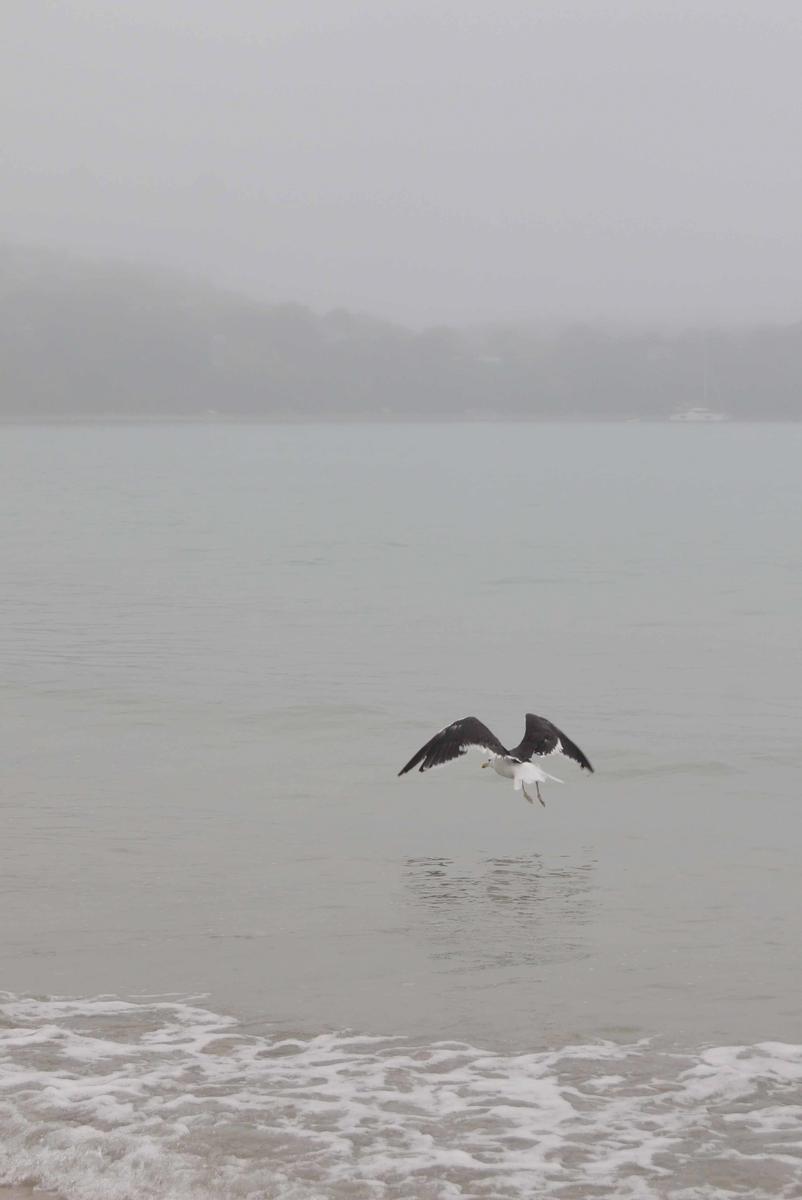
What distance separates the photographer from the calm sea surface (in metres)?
8.33

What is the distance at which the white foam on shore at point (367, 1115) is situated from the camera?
7871 mm

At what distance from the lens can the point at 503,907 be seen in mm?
12859

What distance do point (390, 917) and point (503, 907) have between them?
38.4 inches

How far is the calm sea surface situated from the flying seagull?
2.16 feet

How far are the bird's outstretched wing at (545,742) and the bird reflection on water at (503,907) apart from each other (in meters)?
1.56

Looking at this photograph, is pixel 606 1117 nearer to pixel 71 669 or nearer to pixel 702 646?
pixel 71 669

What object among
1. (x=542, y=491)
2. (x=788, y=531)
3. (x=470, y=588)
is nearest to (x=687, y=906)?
(x=470, y=588)

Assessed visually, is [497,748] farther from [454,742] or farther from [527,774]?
[454,742]

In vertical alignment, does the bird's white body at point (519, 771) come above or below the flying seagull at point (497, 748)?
below

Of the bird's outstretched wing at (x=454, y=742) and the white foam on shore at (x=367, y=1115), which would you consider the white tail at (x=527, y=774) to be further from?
the white foam on shore at (x=367, y=1115)

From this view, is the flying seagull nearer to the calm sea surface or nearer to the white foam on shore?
the calm sea surface

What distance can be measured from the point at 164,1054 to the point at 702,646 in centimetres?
2342

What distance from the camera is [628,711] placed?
2352 cm

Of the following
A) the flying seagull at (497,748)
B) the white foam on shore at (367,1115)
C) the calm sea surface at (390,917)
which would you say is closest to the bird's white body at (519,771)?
the flying seagull at (497,748)
